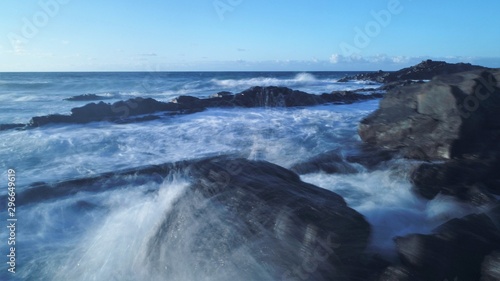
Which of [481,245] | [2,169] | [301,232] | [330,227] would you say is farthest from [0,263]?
[481,245]

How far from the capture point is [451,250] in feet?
11.6

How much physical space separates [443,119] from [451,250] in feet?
15.9

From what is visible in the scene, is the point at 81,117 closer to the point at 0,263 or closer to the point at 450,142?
the point at 0,263

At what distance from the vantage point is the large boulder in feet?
23.4

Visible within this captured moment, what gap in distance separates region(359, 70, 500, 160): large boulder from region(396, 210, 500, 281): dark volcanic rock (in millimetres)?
3550

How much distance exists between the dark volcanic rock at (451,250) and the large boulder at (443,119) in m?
3.55

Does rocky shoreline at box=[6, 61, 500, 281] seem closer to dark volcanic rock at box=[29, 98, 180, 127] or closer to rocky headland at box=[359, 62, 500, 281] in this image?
rocky headland at box=[359, 62, 500, 281]

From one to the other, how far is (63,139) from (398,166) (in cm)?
1050

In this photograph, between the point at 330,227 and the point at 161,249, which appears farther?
the point at 161,249

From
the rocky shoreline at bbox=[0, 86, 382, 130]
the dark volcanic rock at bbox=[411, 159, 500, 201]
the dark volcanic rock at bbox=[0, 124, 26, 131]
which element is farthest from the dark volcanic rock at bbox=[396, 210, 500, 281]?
the dark volcanic rock at bbox=[0, 124, 26, 131]

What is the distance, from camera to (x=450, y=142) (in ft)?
23.0

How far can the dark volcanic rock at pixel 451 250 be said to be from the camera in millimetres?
3342

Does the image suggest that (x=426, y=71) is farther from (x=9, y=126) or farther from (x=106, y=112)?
(x=9, y=126)

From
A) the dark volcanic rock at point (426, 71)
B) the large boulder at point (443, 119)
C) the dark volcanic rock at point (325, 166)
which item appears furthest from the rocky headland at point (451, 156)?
the dark volcanic rock at point (426, 71)
